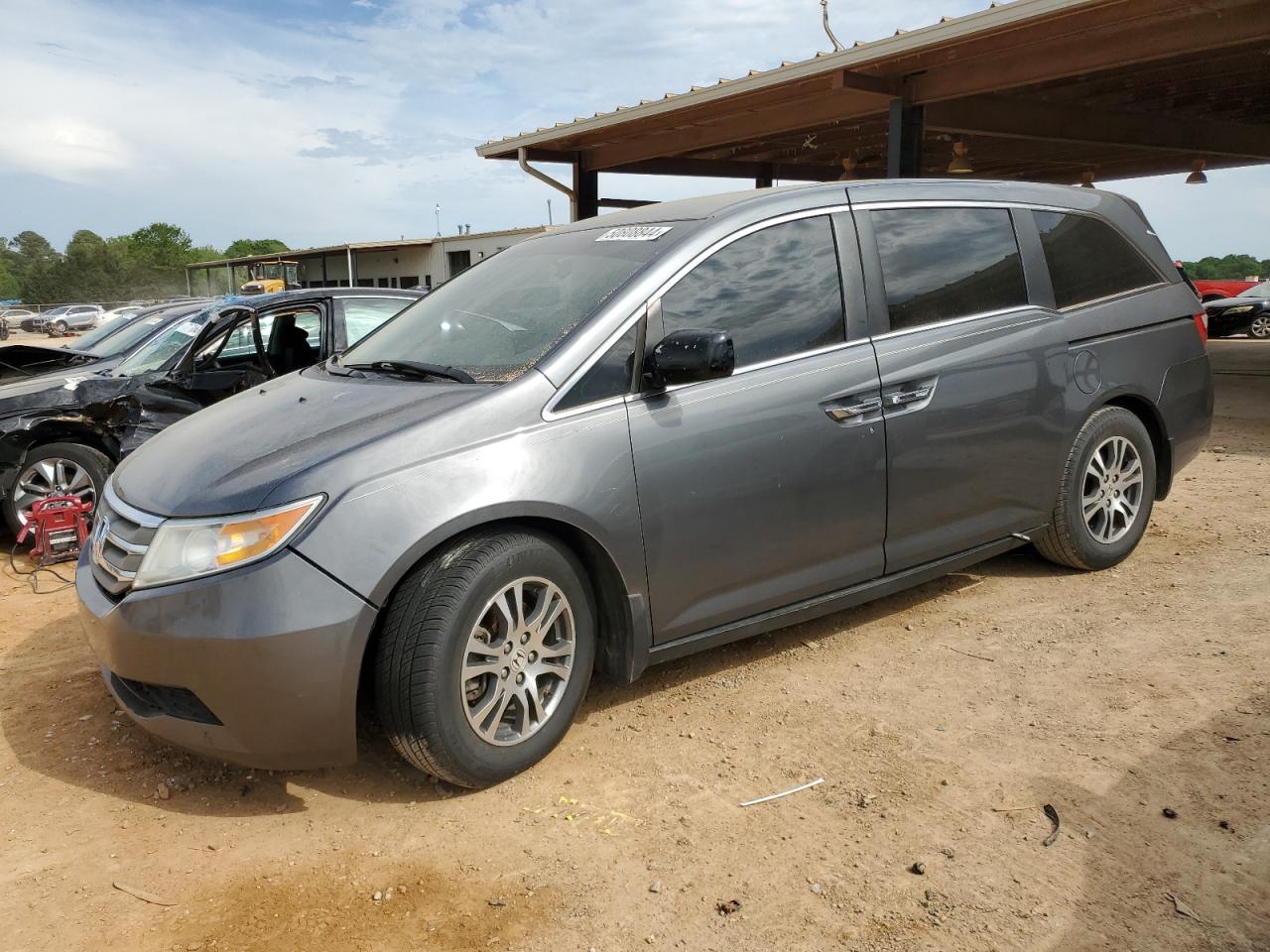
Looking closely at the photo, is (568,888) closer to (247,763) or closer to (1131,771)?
(247,763)

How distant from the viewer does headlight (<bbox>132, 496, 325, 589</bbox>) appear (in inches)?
108

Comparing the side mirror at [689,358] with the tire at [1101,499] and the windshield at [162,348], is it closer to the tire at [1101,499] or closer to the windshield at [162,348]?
the tire at [1101,499]

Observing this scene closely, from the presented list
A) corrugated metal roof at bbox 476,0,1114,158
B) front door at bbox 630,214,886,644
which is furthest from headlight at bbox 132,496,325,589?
corrugated metal roof at bbox 476,0,1114,158

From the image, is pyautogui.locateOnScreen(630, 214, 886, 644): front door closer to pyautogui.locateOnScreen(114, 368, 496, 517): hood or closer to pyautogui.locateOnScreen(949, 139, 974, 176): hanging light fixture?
pyautogui.locateOnScreen(114, 368, 496, 517): hood

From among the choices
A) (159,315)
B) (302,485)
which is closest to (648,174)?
(159,315)

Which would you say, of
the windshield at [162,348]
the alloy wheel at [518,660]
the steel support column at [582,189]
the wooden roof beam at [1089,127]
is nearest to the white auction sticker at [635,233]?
the alloy wheel at [518,660]

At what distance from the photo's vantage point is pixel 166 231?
98.2 metres

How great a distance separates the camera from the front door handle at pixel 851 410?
365 centimetres

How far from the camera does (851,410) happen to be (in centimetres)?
370

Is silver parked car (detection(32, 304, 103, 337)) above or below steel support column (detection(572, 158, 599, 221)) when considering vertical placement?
below

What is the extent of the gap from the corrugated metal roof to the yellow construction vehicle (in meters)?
11.0

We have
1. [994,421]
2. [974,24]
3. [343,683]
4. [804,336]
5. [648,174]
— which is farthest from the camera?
[648,174]

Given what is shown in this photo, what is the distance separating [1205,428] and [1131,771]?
288cm

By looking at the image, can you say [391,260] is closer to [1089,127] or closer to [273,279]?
[273,279]
